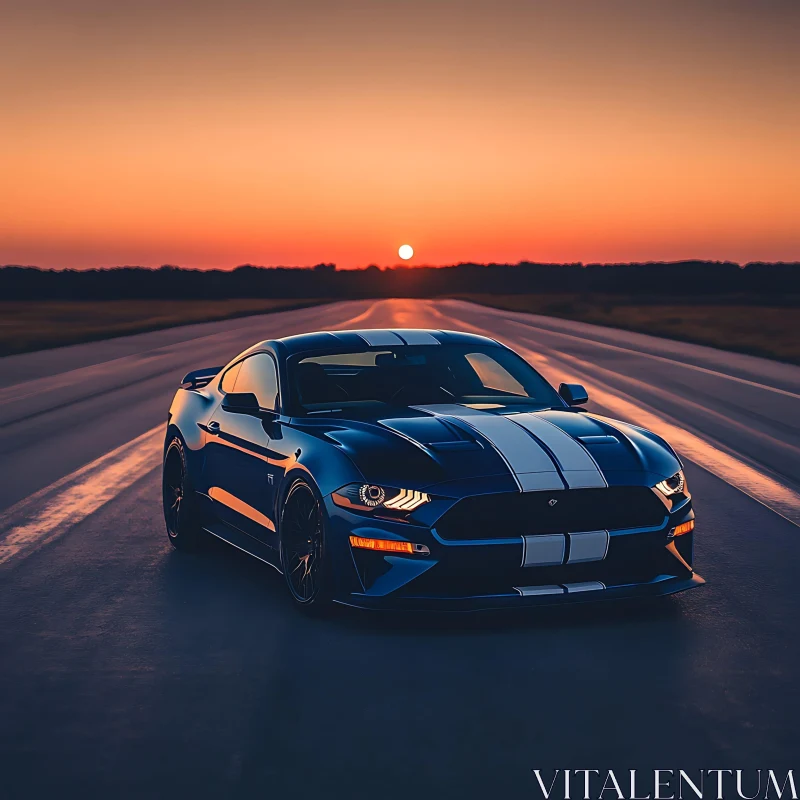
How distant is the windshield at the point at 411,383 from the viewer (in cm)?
783

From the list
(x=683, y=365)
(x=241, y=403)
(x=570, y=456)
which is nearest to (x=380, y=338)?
(x=241, y=403)

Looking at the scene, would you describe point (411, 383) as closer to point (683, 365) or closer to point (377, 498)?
point (377, 498)

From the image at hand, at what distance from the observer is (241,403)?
776 cm

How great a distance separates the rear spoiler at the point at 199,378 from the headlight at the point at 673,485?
11.8ft

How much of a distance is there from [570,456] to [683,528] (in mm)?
742

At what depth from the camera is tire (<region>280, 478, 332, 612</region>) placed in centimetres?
670

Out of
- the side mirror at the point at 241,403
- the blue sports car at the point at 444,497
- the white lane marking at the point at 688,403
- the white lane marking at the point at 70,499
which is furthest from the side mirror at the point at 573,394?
the white lane marking at the point at 688,403

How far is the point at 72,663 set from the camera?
6043mm

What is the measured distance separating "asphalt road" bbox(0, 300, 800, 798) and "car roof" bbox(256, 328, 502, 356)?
1.46 metres

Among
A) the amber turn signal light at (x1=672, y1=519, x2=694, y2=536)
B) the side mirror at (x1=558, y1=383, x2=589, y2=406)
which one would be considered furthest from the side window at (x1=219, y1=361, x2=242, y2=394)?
the amber turn signal light at (x1=672, y1=519, x2=694, y2=536)

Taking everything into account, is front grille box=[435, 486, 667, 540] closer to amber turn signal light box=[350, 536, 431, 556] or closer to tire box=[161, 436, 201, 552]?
amber turn signal light box=[350, 536, 431, 556]

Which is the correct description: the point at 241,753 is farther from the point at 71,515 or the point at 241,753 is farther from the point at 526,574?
the point at 71,515

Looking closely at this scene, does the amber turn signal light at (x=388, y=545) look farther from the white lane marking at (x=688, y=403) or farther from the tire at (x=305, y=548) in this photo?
the white lane marking at (x=688, y=403)

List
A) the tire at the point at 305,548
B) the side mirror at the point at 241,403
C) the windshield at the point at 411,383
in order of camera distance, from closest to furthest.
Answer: the tire at the point at 305,548
the side mirror at the point at 241,403
the windshield at the point at 411,383
